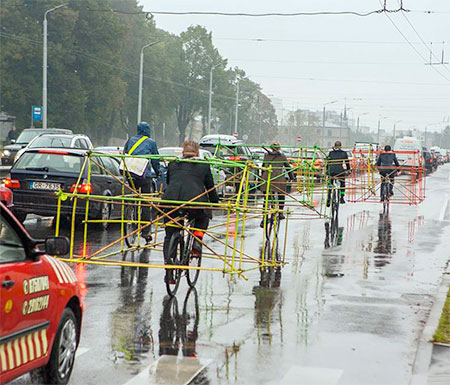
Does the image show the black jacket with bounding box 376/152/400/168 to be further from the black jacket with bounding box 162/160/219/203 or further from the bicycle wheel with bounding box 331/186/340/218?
the black jacket with bounding box 162/160/219/203

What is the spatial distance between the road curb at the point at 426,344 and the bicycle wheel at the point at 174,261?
2.72 meters

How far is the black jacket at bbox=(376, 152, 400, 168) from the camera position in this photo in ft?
78.2

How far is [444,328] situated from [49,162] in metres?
9.11

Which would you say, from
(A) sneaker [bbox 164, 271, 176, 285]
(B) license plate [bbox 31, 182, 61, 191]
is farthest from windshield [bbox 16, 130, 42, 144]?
(A) sneaker [bbox 164, 271, 176, 285]

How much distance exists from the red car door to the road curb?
280cm

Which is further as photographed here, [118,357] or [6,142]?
[6,142]

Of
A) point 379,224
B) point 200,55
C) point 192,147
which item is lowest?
point 379,224

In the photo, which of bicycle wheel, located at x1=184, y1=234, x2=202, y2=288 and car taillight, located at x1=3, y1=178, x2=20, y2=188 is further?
car taillight, located at x1=3, y1=178, x2=20, y2=188

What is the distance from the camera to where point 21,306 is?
5.25m

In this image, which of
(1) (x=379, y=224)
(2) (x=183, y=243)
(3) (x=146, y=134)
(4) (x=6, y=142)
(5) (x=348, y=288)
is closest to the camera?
(2) (x=183, y=243)

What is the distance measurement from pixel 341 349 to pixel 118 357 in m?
1.91

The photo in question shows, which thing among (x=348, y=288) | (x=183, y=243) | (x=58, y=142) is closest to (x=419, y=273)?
(x=348, y=288)

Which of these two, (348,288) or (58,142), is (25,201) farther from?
(58,142)

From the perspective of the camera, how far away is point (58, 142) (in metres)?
27.6
